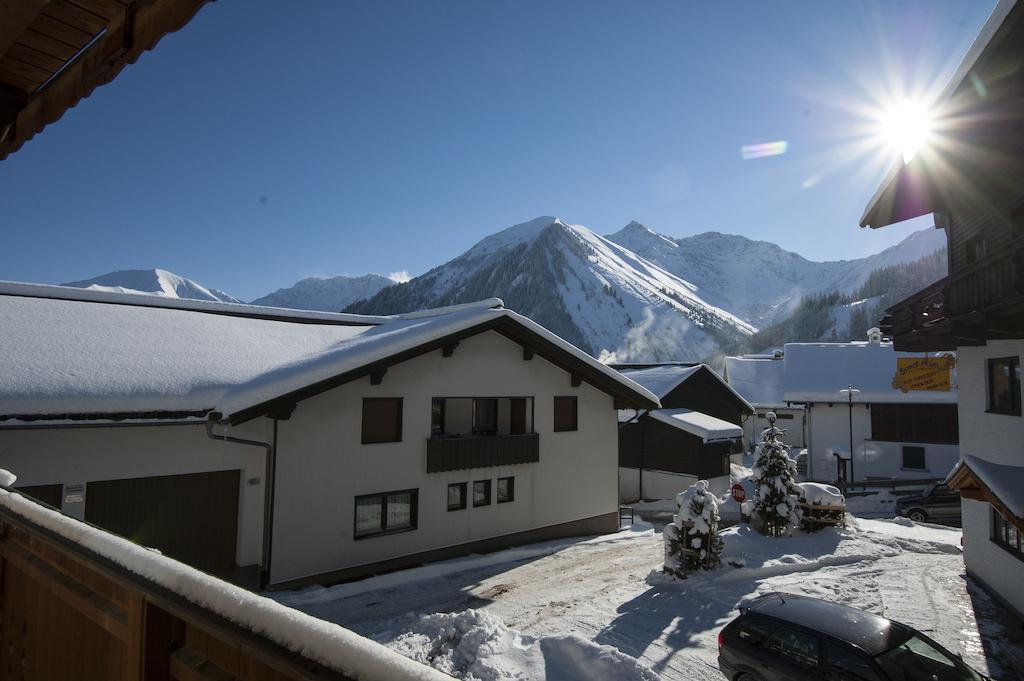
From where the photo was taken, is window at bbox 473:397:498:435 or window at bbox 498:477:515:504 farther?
window at bbox 473:397:498:435

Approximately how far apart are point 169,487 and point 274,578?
3.27 m

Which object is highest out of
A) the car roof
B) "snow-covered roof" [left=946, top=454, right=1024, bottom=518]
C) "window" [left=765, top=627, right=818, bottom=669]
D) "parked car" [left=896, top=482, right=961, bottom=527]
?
"snow-covered roof" [left=946, top=454, right=1024, bottom=518]

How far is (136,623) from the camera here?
2.13 meters

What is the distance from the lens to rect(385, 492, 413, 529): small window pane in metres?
16.5

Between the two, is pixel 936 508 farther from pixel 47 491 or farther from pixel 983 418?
pixel 47 491

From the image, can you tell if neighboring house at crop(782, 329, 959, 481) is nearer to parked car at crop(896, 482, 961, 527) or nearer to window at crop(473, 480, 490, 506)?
parked car at crop(896, 482, 961, 527)

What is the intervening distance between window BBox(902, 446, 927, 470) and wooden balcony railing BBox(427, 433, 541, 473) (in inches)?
1143

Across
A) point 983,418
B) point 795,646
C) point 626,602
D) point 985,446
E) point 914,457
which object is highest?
point 983,418

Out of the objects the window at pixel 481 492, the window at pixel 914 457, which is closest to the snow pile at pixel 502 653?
the window at pixel 481 492

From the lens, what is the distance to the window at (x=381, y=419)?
1612 cm

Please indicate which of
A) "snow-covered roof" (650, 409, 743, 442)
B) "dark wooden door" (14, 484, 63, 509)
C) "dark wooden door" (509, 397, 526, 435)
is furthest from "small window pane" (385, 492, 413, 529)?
"snow-covered roof" (650, 409, 743, 442)

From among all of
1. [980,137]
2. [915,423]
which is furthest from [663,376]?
[980,137]

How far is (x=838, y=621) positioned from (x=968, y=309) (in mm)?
7246

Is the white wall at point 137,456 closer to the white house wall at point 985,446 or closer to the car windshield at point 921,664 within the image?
the car windshield at point 921,664
